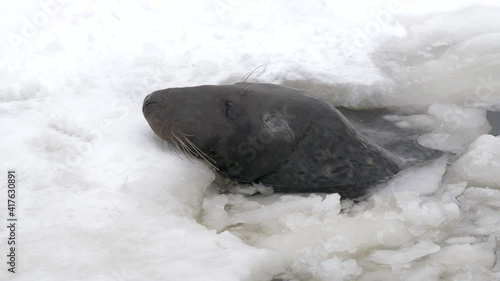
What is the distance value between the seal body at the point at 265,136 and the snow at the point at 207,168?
169 mm

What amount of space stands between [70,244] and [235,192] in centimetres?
138

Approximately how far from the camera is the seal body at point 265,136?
4492mm

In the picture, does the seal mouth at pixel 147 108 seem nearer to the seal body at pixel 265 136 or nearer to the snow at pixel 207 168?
the seal body at pixel 265 136

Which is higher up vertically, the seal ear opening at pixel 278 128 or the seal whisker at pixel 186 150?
the seal ear opening at pixel 278 128

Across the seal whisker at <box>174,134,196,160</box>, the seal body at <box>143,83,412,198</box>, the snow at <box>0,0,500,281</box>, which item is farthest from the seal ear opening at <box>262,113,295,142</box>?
the seal whisker at <box>174,134,196,160</box>

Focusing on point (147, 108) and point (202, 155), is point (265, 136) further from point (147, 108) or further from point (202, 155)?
point (147, 108)

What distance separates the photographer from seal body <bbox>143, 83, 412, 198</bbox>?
4.49 meters

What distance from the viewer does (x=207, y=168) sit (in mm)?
4492
